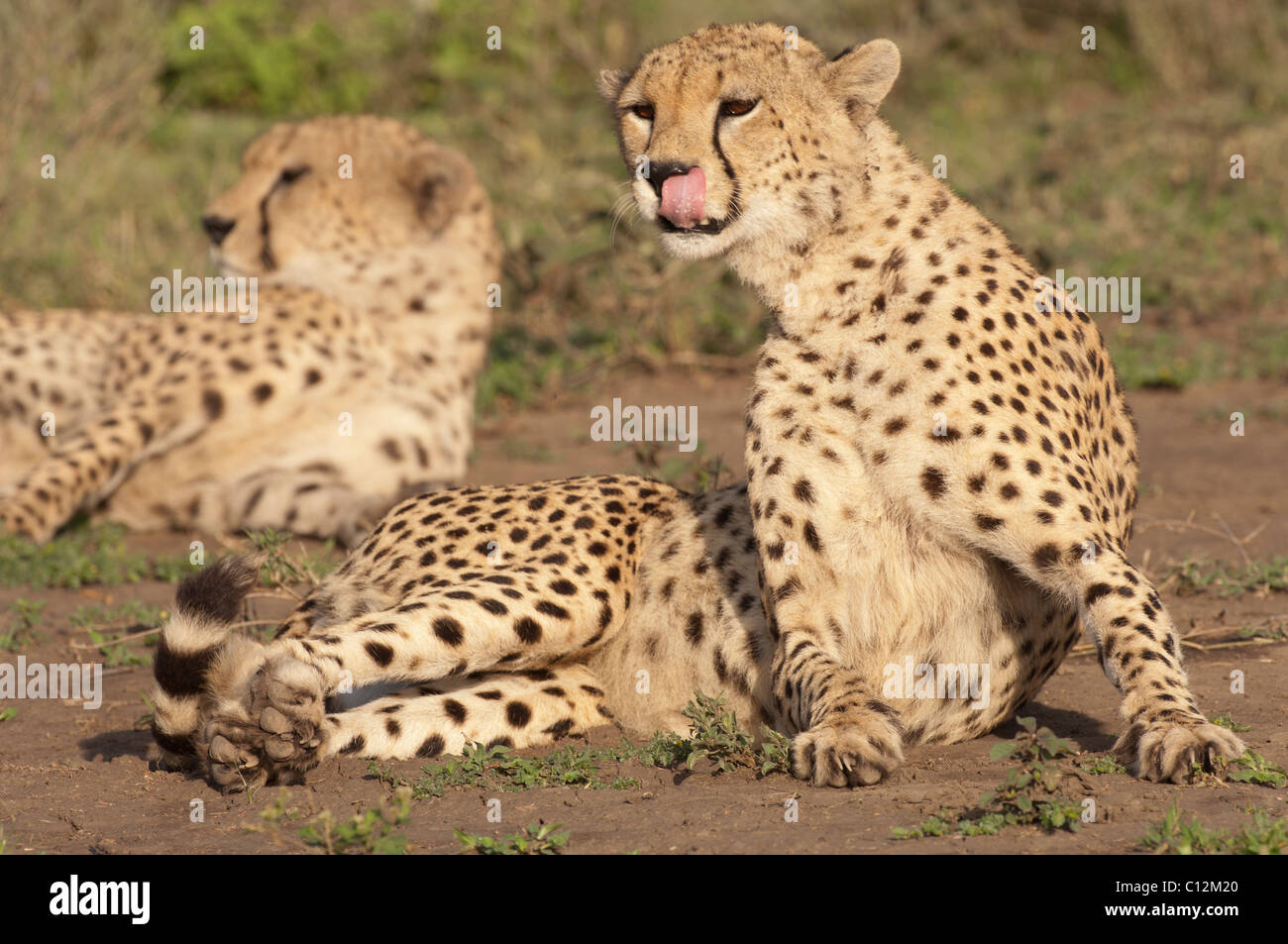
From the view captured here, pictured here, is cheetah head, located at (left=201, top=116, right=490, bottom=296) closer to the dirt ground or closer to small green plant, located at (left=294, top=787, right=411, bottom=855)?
the dirt ground

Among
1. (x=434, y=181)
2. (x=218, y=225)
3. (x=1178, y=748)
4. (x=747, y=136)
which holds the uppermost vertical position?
(x=434, y=181)

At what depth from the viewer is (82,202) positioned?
328 inches

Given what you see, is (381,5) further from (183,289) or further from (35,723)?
(35,723)

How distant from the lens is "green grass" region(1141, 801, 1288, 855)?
2.44 metres

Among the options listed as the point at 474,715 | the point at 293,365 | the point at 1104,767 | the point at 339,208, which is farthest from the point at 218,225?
the point at 1104,767

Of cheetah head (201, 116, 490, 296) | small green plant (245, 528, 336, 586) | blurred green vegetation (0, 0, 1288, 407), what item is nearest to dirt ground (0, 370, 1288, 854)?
small green plant (245, 528, 336, 586)

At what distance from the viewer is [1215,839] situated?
248cm

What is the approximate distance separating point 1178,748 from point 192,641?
1.80 meters

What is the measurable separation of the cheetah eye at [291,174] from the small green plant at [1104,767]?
4.33 meters

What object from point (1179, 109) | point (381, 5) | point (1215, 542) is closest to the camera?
point (1215, 542)

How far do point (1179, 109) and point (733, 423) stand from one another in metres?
4.10

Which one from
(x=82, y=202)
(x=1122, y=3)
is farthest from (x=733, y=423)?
(x=1122, y=3)

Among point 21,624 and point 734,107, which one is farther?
point 21,624

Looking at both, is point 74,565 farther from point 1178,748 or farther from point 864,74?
point 1178,748
